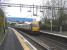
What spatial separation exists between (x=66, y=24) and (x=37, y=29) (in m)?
27.2

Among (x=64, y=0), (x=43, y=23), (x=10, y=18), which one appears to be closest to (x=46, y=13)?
(x=43, y=23)

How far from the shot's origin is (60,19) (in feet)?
274

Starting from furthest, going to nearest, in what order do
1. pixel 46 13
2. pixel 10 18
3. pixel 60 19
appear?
pixel 10 18 → pixel 46 13 → pixel 60 19

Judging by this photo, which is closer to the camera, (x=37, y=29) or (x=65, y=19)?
(x=37, y=29)

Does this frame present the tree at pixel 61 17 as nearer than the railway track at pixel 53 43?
No

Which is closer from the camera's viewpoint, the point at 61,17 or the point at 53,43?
the point at 53,43

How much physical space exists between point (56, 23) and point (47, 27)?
752 cm

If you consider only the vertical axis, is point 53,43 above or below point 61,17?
below

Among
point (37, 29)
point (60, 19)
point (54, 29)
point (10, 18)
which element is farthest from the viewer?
point (10, 18)

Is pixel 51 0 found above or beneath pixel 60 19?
above

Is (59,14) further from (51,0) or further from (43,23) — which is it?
(43,23)

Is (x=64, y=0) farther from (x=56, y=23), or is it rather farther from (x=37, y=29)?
(x=37, y=29)

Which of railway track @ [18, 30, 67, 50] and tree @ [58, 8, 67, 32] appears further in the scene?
tree @ [58, 8, 67, 32]

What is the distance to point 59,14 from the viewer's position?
8788cm
